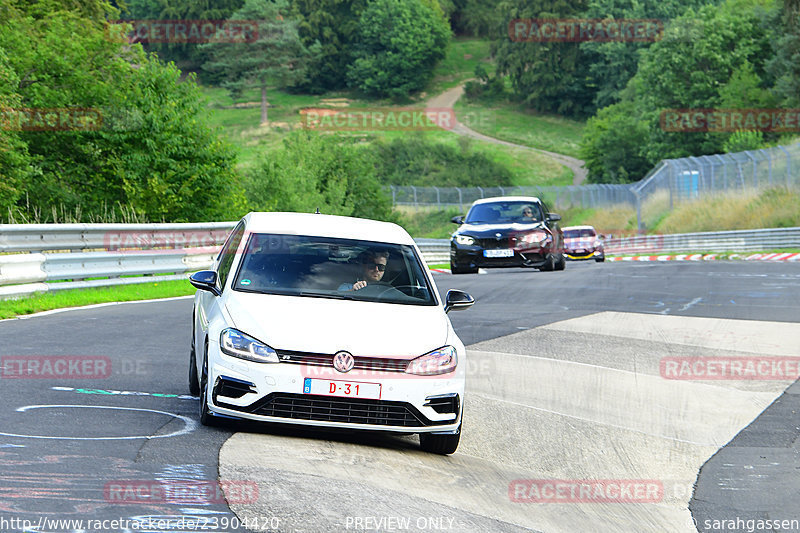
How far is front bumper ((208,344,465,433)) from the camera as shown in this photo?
6738 mm

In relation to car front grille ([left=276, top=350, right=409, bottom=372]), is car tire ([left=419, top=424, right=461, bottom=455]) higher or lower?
lower

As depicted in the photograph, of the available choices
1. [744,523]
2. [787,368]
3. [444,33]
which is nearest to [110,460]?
[744,523]

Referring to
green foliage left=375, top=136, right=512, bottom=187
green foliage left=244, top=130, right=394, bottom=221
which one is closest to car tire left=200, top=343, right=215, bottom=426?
green foliage left=244, top=130, right=394, bottom=221

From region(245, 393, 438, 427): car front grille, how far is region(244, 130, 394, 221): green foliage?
41179mm

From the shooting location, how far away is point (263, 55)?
145m

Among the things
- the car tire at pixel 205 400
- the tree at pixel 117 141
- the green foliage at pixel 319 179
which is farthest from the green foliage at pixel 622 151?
the car tire at pixel 205 400

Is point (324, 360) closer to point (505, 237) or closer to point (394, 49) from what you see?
point (505, 237)

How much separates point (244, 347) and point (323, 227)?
5.91ft

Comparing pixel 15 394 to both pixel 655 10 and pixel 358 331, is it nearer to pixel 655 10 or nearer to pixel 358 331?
pixel 358 331

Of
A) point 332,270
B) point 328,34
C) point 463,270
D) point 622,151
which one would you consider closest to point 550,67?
point 328,34

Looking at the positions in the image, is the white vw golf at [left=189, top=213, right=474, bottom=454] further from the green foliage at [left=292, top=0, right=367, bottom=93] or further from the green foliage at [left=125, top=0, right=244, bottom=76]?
the green foliage at [left=125, top=0, right=244, bottom=76]

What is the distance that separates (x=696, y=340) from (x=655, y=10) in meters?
121

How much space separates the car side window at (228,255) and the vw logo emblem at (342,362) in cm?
153

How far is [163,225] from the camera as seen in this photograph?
778 inches
